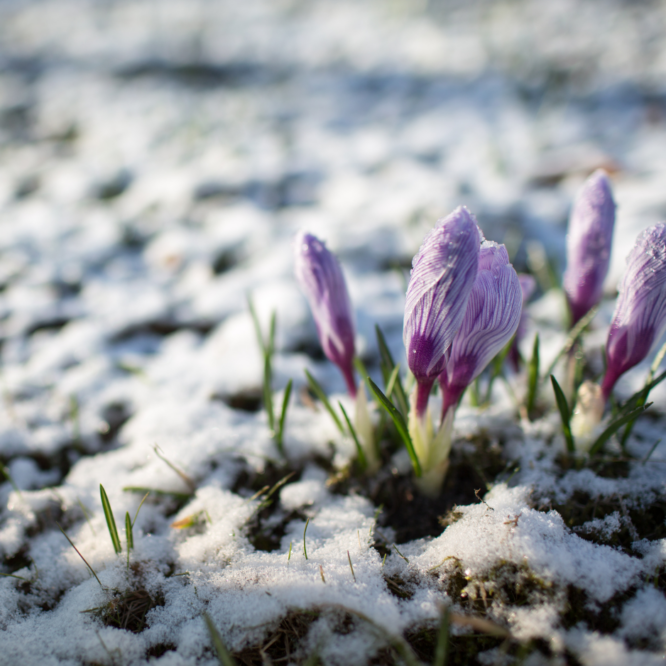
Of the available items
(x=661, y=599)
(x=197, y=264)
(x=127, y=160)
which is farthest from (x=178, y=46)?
(x=661, y=599)

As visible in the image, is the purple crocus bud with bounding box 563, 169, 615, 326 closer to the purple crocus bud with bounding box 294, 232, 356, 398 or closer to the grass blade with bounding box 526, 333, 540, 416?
the grass blade with bounding box 526, 333, 540, 416

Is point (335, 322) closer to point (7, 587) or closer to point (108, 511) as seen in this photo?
point (108, 511)

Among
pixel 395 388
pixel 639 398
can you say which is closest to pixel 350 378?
pixel 395 388

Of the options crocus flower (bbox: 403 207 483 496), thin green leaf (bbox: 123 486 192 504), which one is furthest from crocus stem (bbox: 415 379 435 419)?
thin green leaf (bbox: 123 486 192 504)

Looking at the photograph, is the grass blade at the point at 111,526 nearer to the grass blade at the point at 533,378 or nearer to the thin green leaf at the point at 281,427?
the thin green leaf at the point at 281,427

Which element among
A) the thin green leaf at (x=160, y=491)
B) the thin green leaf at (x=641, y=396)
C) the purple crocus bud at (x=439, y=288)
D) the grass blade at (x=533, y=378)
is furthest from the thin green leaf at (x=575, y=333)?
the thin green leaf at (x=160, y=491)
